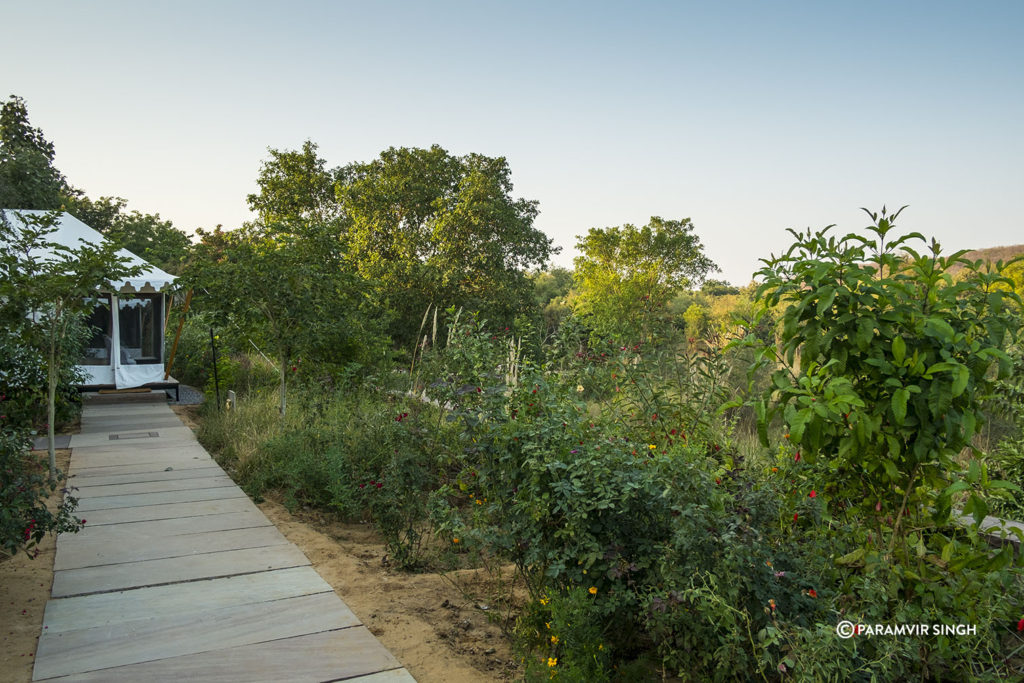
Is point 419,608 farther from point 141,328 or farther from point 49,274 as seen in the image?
point 141,328

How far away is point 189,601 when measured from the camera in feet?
10.4

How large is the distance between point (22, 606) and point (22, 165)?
22.3m

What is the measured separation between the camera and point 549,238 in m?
20.0

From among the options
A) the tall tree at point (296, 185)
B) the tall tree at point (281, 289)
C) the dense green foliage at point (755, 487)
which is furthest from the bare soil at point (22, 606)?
the tall tree at point (296, 185)

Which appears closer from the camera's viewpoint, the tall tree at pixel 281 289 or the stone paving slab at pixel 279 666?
the stone paving slab at pixel 279 666

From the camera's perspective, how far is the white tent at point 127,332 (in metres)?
10.6

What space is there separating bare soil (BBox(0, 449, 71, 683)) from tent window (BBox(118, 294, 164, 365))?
8029 millimetres

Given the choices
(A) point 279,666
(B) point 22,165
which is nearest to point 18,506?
(A) point 279,666

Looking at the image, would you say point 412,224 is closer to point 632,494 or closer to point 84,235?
point 84,235

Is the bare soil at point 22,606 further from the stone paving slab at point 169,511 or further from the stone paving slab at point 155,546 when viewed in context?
the stone paving slab at point 169,511

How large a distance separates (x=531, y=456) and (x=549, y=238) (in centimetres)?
1764

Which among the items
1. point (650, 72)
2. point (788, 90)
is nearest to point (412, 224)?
point (650, 72)

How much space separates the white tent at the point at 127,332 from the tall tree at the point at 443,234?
23.0 ft

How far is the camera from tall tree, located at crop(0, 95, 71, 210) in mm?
18562
